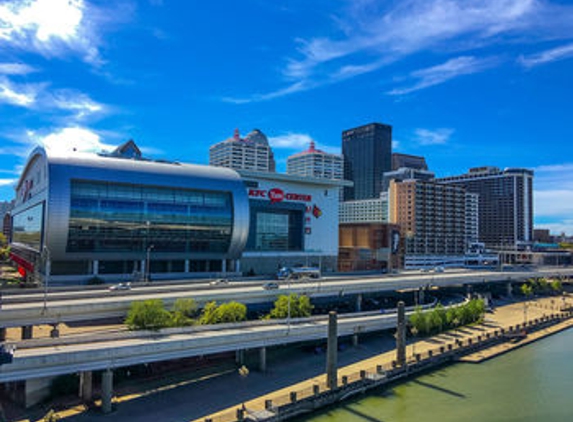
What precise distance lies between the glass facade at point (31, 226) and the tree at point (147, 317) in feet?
120

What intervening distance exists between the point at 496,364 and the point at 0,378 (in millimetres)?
48413

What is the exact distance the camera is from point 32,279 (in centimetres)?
7525

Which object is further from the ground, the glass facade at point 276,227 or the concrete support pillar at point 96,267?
the glass facade at point 276,227

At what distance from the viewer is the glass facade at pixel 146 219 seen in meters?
67.5

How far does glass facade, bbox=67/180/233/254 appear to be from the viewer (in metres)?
67.5

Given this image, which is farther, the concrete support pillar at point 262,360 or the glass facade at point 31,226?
the glass facade at point 31,226

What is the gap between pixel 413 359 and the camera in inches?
1886

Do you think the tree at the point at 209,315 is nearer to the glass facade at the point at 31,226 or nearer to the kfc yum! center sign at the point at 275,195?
the glass facade at the point at 31,226

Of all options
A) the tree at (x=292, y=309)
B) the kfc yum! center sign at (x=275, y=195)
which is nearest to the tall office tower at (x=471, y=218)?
the kfc yum! center sign at (x=275, y=195)

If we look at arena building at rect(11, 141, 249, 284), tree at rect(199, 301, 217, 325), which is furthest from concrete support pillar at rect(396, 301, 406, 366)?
arena building at rect(11, 141, 249, 284)

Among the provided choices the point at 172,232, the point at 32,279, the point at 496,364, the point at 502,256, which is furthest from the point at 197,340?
the point at 502,256

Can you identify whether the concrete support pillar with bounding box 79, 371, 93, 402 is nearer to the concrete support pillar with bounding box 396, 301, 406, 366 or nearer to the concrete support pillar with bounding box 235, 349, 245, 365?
the concrete support pillar with bounding box 235, 349, 245, 365

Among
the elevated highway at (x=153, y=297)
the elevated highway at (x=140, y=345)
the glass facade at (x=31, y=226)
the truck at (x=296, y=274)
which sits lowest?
the elevated highway at (x=140, y=345)

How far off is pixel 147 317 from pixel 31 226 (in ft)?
165
